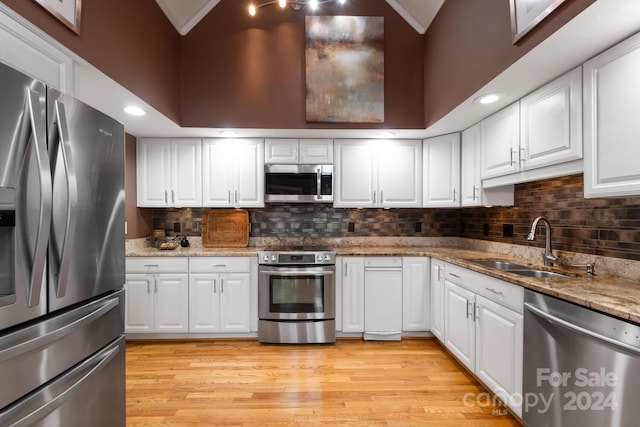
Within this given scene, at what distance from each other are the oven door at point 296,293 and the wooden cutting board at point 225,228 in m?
0.70

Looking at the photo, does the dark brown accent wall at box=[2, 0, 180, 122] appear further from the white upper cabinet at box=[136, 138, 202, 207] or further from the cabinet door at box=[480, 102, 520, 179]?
the cabinet door at box=[480, 102, 520, 179]

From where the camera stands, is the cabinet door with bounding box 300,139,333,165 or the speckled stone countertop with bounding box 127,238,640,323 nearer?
the speckled stone countertop with bounding box 127,238,640,323

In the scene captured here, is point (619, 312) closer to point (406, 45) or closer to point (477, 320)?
point (477, 320)

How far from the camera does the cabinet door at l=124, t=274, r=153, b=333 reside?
3.16 m

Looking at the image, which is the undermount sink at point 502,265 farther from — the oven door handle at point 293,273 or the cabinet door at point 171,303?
the cabinet door at point 171,303

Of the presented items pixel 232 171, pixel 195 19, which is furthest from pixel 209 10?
pixel 232 171

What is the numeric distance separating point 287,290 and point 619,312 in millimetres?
2484

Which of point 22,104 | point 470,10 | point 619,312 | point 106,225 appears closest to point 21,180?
point 22,104

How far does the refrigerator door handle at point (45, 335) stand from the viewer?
992mm

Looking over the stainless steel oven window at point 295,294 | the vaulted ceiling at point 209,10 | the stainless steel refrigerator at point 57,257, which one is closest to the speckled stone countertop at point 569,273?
the stainless steel oven window at point 295,294

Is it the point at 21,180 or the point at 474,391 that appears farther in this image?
the point at 474,391

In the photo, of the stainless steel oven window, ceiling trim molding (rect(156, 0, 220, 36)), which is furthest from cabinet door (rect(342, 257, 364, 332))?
ceiling trim molding (rect(156, 0, 220, 36))

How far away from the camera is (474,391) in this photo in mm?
2334

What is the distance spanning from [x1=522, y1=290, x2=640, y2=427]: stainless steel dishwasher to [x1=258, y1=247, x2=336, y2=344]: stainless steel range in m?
1.77
